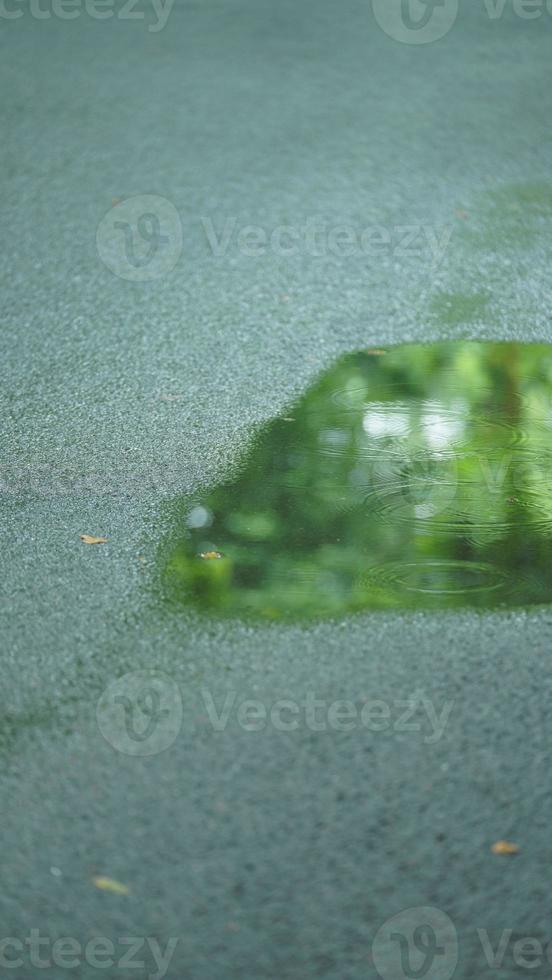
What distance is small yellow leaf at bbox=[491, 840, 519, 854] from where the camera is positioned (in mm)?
2812

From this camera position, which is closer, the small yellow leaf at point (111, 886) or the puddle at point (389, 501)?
the small yellow leaf at point (111, 886)

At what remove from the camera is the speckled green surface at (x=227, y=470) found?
8.97 feet

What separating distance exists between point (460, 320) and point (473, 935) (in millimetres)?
3535

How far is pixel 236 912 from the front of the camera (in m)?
2.64

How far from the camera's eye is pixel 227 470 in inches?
175

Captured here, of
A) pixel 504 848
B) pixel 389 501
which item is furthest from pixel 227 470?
pixel 504 848

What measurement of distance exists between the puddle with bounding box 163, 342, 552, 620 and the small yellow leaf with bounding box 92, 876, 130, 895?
42.8 inches

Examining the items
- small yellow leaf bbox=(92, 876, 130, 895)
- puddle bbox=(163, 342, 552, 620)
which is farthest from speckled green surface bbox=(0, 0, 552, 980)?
puddle bbox=(163, 342, 552, 620)

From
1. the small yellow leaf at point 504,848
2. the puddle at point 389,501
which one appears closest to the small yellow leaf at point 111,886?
the small yellow leaf at point 504,848

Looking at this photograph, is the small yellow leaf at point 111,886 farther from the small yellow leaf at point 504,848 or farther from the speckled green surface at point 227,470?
the small yellow leaf at point 504,848

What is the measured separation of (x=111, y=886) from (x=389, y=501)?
1934 millimetres

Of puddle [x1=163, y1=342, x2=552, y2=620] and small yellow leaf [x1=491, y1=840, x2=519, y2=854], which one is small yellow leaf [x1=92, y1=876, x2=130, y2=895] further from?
puddle [x1=163, y1=342, x2=552, y2=620]

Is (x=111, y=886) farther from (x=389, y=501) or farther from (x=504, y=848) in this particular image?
(x=389, y=501)

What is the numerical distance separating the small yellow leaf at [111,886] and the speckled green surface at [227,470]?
0.02 m
